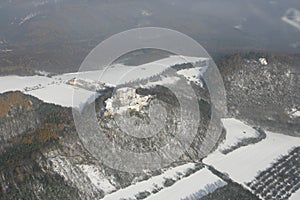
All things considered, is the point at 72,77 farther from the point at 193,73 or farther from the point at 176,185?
the point at 176,185

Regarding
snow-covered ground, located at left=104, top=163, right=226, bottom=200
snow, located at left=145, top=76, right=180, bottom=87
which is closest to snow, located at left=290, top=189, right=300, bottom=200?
snow-covered ground, located at left=104, top=163, right=226, bottom=200

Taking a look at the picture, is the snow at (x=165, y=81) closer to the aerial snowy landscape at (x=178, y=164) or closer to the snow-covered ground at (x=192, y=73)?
the aerial snowy landscape at (x=178, y=164)

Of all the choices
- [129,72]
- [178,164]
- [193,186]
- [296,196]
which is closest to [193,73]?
[129,72]

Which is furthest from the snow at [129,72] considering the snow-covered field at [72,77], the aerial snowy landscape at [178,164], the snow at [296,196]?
the snow at [296,196]

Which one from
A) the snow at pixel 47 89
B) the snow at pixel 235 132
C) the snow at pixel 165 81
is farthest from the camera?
the snow at pixel 165 81

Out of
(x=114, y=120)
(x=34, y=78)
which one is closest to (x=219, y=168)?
(x=114, y=120)

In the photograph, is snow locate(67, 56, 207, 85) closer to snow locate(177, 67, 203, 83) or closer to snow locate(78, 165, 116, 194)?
snow locate(177, 67, 203, 83)
